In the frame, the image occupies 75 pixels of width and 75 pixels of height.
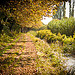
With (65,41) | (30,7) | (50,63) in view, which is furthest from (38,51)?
(30,7)

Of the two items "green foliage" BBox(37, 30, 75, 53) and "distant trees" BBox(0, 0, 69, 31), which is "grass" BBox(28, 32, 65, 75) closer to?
"green foliage" BBox(37, 30, 75, 53)

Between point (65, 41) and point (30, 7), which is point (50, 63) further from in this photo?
point (65, 41)

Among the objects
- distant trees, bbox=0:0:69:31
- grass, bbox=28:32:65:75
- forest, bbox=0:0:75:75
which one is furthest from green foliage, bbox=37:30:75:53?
distant trees, bbox=0:0:69:31

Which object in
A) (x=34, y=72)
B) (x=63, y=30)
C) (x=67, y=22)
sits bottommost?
(x=34, y=72)

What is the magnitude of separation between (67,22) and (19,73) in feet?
39.5

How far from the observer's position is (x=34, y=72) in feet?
12.7

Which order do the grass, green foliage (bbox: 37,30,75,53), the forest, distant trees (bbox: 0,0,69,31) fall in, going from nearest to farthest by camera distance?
the grass → the forest → distant trees (bbox: 0,0,69,31) → green foliage (bbox: 37,30,75,53)

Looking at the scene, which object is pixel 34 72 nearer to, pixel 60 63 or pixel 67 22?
pixel 60 63

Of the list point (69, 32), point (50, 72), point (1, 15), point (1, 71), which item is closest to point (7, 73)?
point (1, 71)

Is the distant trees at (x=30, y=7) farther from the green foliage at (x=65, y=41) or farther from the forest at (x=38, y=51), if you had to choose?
the green foliage at (x=65, y=41)

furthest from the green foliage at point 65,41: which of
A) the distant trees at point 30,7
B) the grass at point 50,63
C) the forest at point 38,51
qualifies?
the distant trees at point 30,7

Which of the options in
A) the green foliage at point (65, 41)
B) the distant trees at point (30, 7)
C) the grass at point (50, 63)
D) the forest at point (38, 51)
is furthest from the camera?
the green foliage at point (65, 41)

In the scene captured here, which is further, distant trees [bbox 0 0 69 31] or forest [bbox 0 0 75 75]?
distant trees [bbox 0 0 69 31]

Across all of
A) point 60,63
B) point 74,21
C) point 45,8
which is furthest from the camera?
point 74,21
